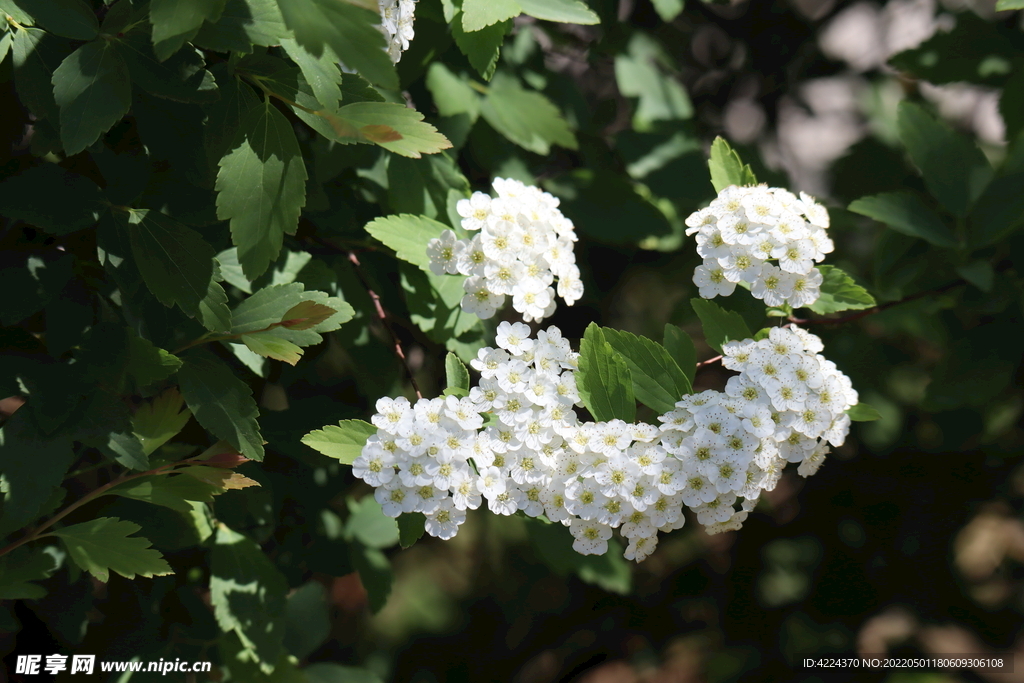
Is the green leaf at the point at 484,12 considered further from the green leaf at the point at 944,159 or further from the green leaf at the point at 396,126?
the green leaf at the point at 944,159

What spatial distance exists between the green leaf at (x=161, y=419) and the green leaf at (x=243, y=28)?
47cm

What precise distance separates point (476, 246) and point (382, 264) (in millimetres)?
384

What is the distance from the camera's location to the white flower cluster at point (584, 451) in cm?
89

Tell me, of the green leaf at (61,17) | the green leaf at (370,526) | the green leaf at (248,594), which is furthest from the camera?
the green leaf at (370,526)

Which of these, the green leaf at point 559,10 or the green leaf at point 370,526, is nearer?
the green leaf at point 559,10

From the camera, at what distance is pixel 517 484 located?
91 cm

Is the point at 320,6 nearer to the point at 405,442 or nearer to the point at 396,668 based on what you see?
the point at 405,442

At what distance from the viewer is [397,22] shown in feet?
3.12

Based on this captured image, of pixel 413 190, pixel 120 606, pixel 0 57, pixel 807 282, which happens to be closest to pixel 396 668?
pixel 120 606

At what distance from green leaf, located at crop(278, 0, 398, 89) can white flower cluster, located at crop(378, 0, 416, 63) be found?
0.66 feet

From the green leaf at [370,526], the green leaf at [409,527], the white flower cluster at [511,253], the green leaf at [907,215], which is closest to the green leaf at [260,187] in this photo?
the white flower cluster at [511,253]

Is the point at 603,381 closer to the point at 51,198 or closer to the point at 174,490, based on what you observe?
the point at 174,490

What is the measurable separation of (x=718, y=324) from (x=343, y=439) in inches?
21.7

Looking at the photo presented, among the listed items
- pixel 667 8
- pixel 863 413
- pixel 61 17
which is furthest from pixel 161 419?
pixel 667 8
